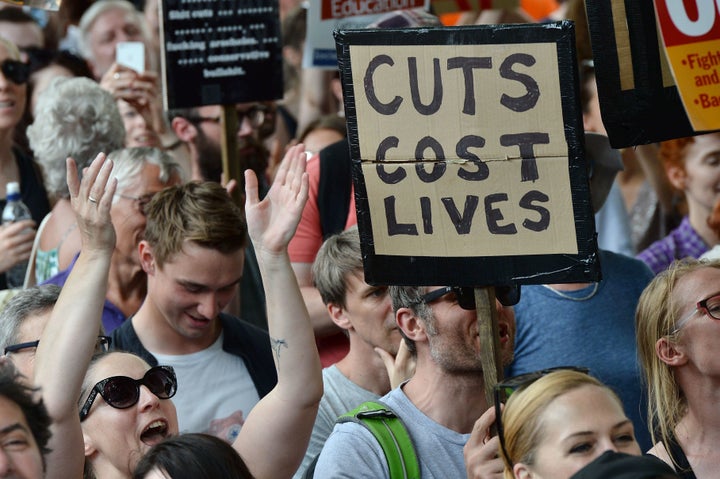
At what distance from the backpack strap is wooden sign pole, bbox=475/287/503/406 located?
266 millimetres

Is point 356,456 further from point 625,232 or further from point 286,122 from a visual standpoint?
point 286,122

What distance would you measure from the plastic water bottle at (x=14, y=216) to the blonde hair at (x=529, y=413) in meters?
3.07

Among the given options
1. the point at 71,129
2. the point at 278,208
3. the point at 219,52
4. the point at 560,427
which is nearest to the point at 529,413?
the point at 560,427

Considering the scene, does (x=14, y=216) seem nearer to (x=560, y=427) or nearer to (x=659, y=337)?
(x=659, y=337)

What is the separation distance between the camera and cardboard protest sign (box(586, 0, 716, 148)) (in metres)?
4.11

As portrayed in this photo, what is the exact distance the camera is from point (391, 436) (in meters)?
3.92

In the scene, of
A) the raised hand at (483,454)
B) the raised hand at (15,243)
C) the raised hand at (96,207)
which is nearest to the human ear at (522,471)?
the raised hand at (483,454)

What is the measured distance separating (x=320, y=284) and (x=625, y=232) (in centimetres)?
247

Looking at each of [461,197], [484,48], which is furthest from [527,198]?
[484,48]

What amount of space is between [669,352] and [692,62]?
90cm

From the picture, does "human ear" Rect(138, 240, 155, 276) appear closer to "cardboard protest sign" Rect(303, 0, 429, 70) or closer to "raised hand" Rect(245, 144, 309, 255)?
"raised hand" Rect(245, 144, 309, 255)

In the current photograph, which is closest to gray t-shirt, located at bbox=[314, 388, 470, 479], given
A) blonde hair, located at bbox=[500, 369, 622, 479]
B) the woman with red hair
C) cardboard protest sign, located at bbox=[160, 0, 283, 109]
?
blonde hair, located at bbox=[500, 369, 622, 479]

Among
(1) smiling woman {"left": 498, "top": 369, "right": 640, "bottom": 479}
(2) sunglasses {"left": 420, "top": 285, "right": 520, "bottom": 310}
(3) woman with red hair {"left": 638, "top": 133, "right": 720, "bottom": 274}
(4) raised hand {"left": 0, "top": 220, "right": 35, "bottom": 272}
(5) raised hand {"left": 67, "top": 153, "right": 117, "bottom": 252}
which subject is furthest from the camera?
(3) woman with red hair {"left": 638, "top": 133, "right": 720, "bottom": 274}

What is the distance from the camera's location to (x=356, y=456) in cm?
384
